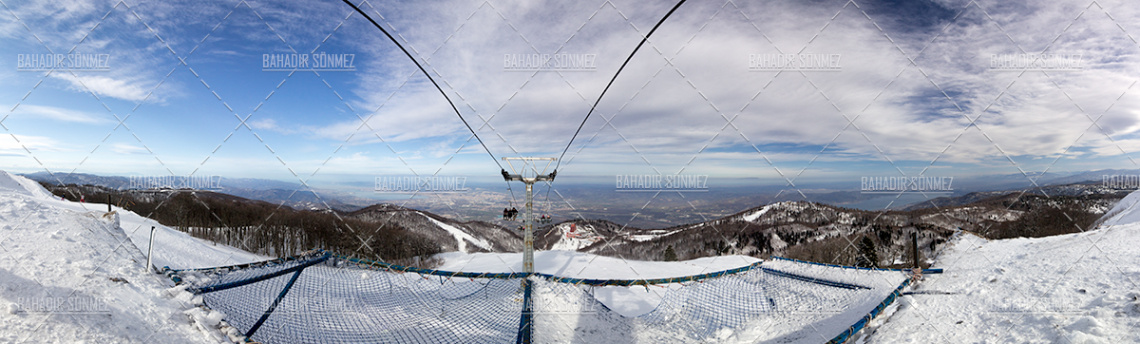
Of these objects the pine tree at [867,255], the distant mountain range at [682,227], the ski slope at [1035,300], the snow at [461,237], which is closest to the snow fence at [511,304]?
the ski slope at [1035,300]

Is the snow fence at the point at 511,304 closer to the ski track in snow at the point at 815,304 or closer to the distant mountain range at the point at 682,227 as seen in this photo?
the ski track in snow at the point at 815,304

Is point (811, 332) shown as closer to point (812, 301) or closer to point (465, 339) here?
point (812, 301)

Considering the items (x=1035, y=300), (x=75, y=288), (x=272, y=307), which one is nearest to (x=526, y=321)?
(x=272, y=307)

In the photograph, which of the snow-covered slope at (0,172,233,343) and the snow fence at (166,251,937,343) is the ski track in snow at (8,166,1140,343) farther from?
the snow fence at (166,251,937,343)

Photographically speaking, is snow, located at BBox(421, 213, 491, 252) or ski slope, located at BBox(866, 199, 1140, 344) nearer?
ski slope, located at BBox(866, 199, 1140, 344)

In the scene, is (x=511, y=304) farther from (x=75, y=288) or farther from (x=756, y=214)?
(x=756, y=214)

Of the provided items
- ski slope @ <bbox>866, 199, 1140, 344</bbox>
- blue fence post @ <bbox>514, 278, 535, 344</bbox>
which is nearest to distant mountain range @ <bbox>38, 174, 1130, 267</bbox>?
blue fence post @ <bbox>514, 278, 535, 344</bbox>

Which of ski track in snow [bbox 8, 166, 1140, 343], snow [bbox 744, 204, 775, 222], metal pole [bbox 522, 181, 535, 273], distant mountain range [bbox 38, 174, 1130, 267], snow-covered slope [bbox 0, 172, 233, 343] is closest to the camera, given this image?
snow-covered slope [bbox 0, 172, 233, 343]

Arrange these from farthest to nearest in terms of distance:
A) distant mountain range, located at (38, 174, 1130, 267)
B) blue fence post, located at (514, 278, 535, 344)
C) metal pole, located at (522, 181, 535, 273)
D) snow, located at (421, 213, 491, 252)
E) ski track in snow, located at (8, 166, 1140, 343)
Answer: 1. snow, located at (421, 213, 491, 252)
2. distant mountain range, located at (38, 174, 1130, 267)
3. metal pole, located at (522, 181, 535, 273)
4. blue fence post, located at (514, 278, 535, 344)
5. ski track in snow, located at (8, 166, 1140, 343)
